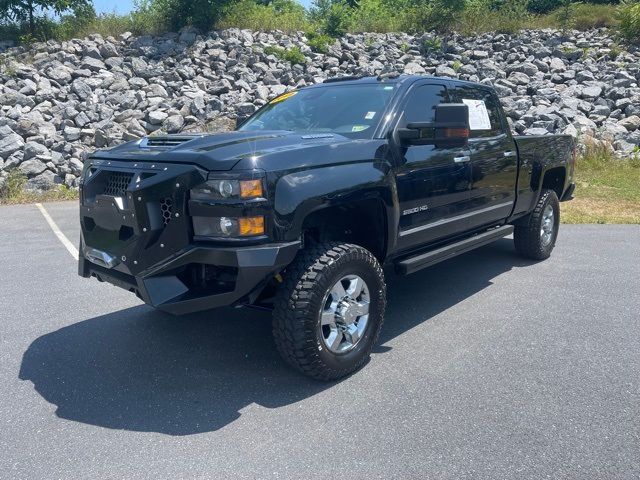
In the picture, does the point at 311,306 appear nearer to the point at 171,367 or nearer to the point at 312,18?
the point at 171,367

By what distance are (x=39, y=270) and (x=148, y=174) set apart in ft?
12.9

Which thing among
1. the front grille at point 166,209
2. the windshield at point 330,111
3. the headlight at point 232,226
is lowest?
the headlight at point 232,226

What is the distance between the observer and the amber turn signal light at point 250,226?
3.31 meters

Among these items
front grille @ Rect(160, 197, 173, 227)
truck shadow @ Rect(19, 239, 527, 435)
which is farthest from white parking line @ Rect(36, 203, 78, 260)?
front grille @ Rect(160, 197, 173, 227)

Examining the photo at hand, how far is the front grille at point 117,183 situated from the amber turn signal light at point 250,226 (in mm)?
862

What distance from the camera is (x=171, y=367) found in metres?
4.02

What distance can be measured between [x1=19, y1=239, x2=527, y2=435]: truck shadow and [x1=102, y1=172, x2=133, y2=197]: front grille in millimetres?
1238

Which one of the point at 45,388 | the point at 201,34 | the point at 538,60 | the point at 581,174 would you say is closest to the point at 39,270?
the point at 45,388

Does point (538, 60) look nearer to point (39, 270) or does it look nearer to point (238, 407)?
point (39, 270)

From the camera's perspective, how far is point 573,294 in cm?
556

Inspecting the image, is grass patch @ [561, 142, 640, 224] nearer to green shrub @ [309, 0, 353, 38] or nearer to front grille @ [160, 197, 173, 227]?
front grille @ [160, 197, 173, 227]

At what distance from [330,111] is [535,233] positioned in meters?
3.26

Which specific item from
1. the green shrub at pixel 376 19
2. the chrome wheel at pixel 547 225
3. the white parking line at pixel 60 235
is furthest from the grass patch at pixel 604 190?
the green shrub at pixel 376 19

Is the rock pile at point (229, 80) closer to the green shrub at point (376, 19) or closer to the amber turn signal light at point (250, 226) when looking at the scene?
the green shrub at point (376, 19)
